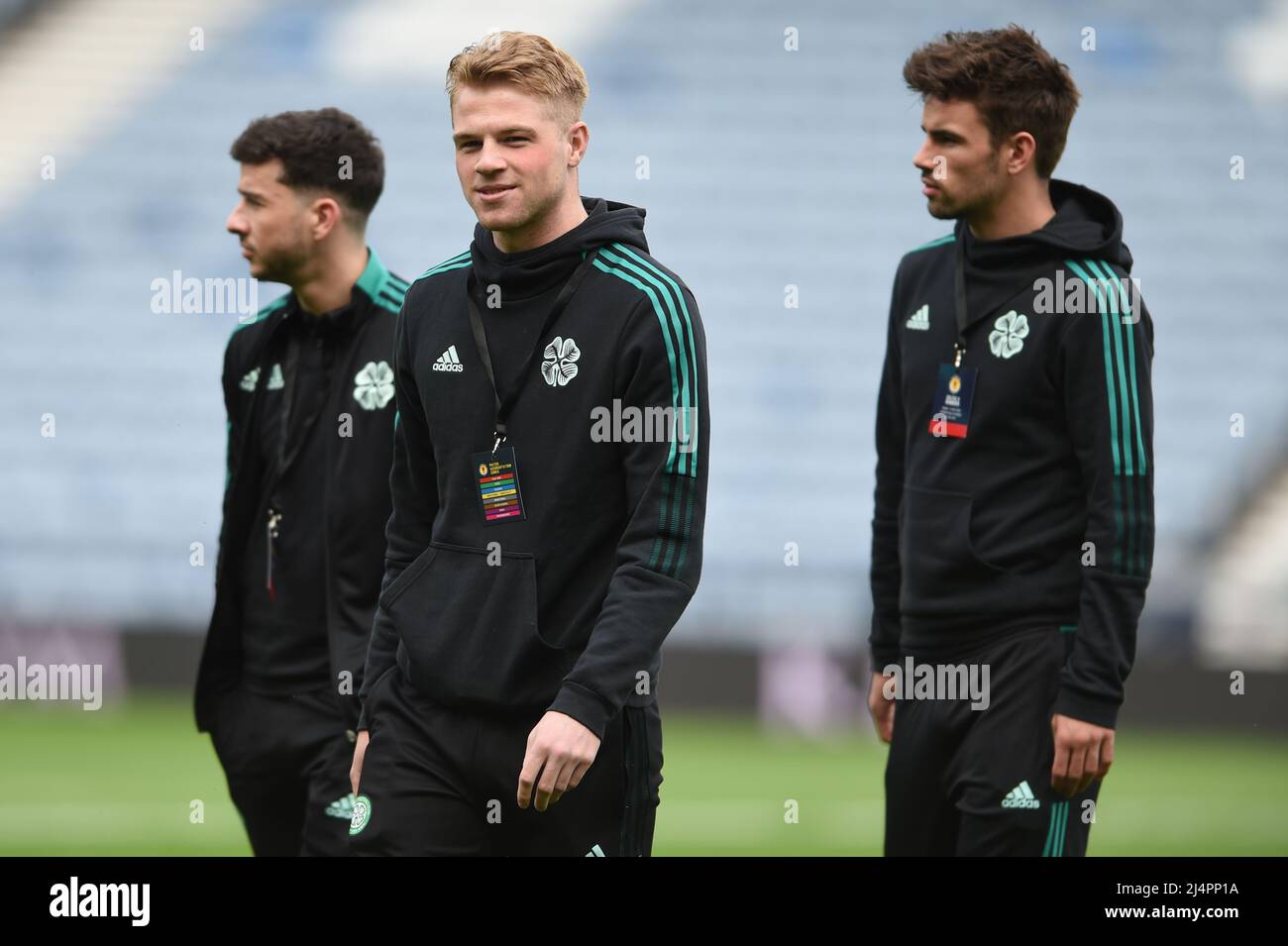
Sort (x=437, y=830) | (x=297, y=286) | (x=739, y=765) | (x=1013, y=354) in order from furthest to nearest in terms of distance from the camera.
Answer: (x=739, y=765) < (x=297, y=286) < (x=1013, y=354) < (x=437, y=830)

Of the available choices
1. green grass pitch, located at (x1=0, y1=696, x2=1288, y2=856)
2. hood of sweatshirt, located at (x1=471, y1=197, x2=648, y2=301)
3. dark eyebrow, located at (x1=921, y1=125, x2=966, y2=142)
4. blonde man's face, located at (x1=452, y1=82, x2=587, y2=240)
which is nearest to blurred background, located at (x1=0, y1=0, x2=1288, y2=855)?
green grass pitch, located at (x1=0, y1=696, x2=1288, y2=856)

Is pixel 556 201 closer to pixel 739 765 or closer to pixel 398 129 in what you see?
pixel 739 765

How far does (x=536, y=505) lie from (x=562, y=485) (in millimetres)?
59

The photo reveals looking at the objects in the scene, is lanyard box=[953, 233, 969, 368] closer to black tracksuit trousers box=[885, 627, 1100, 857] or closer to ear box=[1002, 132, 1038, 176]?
ear box=[1002, 132, 1038, 176]

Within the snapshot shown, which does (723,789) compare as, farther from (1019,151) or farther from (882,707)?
(1019,151)

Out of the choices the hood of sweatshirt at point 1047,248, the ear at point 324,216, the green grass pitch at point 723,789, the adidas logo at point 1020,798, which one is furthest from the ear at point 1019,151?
the green grass pitch at point 723,789

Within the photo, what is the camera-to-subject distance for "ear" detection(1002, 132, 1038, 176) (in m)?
3.83

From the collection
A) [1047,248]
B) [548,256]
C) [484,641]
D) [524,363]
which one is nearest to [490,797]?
[484,641]

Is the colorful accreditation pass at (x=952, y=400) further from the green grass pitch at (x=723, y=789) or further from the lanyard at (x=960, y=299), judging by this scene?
the green grass pitch at (x=723, y=789)

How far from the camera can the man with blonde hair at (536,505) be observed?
3.04 m

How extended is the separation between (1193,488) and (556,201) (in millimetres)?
10552

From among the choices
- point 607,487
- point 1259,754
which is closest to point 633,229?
point 607,487

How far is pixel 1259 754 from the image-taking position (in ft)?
33.5
